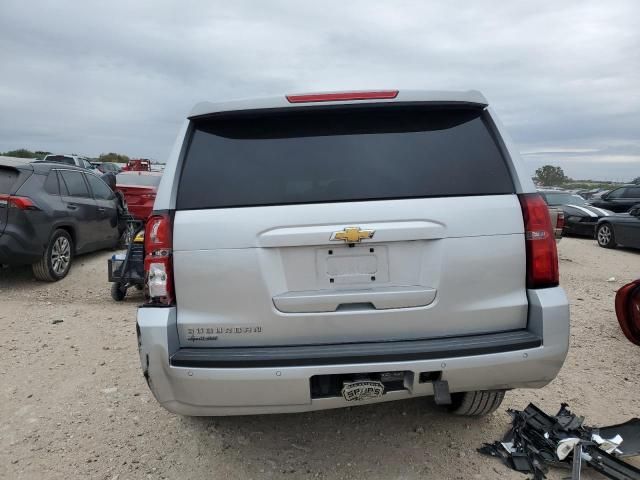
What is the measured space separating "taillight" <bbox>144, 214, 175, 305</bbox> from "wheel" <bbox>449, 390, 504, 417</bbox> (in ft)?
6.25

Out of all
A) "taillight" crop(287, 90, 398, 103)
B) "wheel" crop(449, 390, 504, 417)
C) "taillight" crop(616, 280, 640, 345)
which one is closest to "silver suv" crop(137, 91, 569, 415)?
"taillight" crop(287, 90, 398, 103)

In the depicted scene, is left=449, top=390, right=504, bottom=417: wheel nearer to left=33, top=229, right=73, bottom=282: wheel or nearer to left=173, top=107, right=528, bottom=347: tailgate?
left=173, top=107, right=528, bottom=347: tailgate

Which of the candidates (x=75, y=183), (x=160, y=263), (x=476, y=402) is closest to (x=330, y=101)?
(x=160, y=263)

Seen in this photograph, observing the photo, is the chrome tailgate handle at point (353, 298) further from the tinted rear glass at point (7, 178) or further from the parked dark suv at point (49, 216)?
the tinted rear glass at point (7, 178)

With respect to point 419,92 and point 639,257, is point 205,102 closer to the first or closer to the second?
point 419,92

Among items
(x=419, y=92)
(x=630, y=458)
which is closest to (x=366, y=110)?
(x=419, y=92)

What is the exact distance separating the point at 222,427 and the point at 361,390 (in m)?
1.33

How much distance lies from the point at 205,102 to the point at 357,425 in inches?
88.4

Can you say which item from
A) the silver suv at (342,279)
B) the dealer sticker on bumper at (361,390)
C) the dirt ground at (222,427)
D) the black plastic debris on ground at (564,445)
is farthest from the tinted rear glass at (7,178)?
the black plastic debris on ground at (564,445)

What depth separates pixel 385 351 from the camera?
7.32 ft

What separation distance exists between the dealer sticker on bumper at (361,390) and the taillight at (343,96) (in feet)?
4.61

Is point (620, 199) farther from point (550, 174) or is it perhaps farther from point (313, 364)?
point (550, 174)

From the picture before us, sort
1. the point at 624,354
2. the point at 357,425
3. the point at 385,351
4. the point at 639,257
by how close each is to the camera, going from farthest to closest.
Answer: the point at 639,257 < the point at 624,354 < the point at 357,425 < the point at 385,351

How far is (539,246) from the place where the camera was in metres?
2.35
